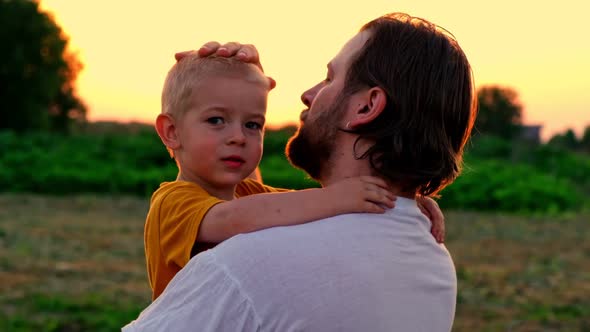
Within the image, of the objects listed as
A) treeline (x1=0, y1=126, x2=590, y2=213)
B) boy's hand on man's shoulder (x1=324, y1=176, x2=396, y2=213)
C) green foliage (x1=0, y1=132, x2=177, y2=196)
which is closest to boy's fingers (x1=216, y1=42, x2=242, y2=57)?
boy's hand on man's shoulder (x1=324, y1=176, x2=396, y2=213)

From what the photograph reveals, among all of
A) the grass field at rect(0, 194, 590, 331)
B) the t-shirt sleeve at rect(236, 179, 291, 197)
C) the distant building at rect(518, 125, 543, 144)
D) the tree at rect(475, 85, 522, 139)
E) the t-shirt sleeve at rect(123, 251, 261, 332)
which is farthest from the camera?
the tree at rect(475, 85, 522, 139)

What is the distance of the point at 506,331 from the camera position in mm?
6984

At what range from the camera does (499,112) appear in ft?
122

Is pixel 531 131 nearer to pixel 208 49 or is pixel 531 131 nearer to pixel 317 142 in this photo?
pixel 208 49

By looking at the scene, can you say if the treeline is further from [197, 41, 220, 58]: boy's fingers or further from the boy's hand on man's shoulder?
the boy's hand on man's shoulder

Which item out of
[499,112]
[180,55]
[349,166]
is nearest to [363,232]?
[349,166]

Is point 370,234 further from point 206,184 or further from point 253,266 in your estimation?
point 206,184

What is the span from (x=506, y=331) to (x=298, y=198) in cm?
576

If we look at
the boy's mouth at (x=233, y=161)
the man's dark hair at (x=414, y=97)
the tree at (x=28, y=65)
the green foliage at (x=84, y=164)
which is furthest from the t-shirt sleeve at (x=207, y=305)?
the tree at (x=28, y=65)

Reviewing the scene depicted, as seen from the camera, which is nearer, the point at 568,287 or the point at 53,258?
the point at 568,287

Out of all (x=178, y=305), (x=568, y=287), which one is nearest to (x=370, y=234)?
(x=178, y=305)

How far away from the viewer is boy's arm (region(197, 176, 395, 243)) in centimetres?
158

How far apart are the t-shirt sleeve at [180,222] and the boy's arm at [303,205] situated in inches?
3.1

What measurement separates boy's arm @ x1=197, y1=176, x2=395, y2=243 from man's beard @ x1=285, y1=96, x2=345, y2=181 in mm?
94
